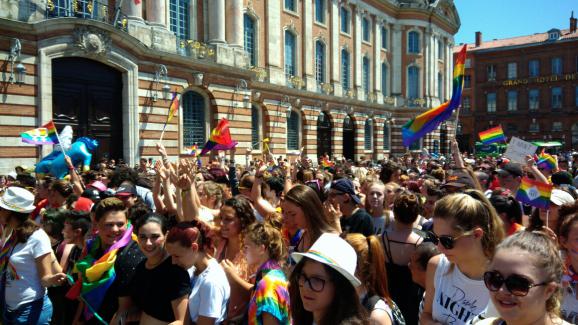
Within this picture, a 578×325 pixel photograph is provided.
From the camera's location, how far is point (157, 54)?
59.5 feet

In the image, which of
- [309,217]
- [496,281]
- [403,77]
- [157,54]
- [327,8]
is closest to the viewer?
[496,281]

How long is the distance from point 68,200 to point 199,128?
1513cm

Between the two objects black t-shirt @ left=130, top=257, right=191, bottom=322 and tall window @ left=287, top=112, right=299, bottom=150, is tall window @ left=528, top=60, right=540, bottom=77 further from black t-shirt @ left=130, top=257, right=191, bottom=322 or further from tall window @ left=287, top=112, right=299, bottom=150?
black t-shirt @ left=130, top=257, right=191, bottom=322

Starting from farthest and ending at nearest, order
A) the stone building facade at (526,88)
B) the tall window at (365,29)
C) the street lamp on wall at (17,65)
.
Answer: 1. the stone building facade at (526,88)
2. the tall window at (365,29)
3. the street lamp on wall at (17,65)

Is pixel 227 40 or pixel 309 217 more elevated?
pixel 227 40

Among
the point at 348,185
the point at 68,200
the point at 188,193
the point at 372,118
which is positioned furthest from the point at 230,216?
the point at 372,118

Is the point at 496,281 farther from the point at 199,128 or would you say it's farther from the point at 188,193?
the point at 199,128

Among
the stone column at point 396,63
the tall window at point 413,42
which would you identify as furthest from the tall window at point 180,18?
the tall window at point 413,42

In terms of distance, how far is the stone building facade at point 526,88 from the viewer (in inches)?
2260

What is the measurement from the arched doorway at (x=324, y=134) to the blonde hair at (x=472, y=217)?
28.9 metres

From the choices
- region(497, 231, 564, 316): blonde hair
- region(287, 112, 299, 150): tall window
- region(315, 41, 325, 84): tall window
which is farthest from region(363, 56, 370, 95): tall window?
region(497, 231, 564, 316): blonde hair

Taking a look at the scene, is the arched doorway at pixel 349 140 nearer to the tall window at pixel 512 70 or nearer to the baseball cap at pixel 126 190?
the baseball cap at pixel 126 190

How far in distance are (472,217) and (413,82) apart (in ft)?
136

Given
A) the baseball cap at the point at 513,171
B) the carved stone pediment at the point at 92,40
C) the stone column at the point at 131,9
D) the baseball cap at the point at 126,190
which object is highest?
the stone column at the point at 131,9
